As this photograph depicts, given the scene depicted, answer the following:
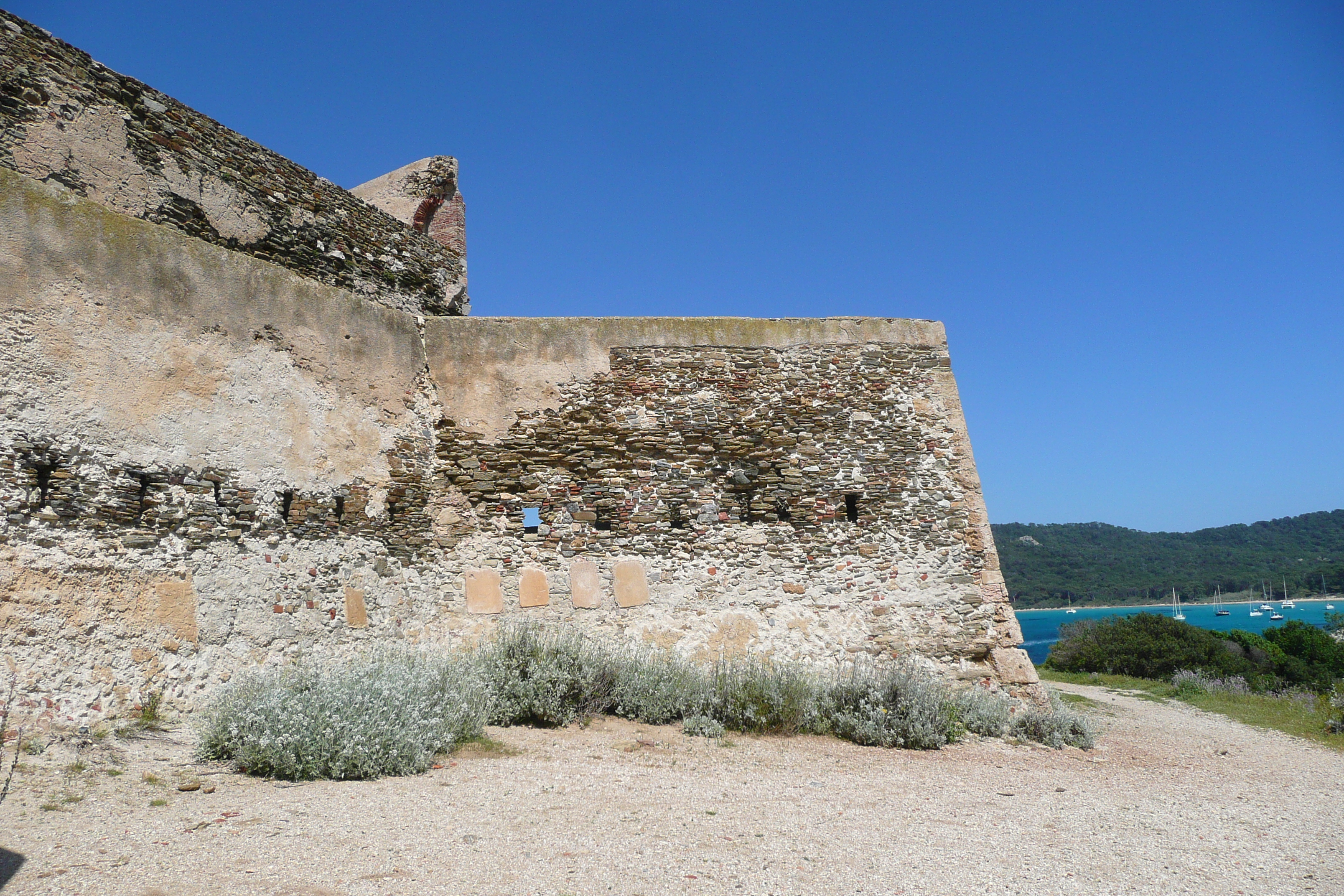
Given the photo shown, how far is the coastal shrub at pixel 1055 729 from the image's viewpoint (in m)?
7.37

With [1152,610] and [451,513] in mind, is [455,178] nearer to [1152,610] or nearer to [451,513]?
[451,513]

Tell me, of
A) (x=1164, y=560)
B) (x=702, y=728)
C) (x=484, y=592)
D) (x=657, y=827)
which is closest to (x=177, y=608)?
(x=484, y=592)

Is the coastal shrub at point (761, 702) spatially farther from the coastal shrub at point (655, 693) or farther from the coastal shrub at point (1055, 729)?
the coastal shrub at point (1055, 729)

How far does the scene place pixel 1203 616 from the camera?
9988 centimetres

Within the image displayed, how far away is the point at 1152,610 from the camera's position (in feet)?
299

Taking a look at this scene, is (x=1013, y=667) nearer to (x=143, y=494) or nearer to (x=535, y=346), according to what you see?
(x=535, y=346)

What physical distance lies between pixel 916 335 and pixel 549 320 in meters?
4.07

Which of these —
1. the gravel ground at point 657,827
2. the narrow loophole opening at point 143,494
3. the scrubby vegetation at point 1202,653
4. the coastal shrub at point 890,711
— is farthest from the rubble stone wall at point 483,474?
the scrubby vegetation at point 1202,653

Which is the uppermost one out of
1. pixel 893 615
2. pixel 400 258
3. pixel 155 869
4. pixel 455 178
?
pixel 455 178

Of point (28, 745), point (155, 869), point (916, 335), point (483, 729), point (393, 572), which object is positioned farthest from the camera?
point (916, 335)

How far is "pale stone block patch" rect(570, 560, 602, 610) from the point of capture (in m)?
7.89

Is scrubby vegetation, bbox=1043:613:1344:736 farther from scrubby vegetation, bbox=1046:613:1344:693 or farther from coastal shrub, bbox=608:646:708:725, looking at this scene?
coastal shrub, bbox=608:646:708:725

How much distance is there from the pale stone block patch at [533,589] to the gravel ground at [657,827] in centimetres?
167

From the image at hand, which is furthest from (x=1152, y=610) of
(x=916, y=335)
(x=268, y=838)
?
(x=268, y=838)
